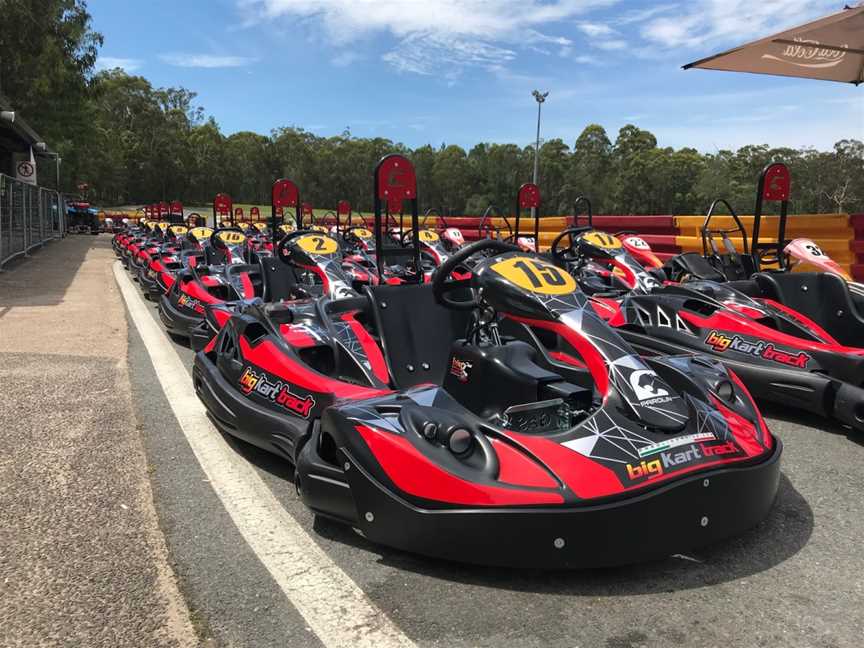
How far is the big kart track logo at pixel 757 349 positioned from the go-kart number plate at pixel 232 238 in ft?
21.9

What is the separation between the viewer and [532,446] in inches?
94.0

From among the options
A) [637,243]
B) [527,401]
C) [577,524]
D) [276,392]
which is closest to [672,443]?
[577,524]

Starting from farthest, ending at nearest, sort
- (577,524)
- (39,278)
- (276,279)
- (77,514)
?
(39,278)
(276,279)
(77,514)
(577,524)

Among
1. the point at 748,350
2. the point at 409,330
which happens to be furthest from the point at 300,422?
the point at 748,350

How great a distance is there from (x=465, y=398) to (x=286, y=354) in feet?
4.10

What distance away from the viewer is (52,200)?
86.4ft

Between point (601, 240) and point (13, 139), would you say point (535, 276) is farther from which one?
point (13, 139)

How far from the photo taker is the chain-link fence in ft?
48.0

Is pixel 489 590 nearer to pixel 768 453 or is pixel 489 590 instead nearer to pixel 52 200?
pixel 768 453

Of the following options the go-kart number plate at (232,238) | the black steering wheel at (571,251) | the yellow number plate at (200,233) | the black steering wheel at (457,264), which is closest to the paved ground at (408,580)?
the black steering wheel at (457,264)

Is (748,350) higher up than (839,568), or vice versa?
(748,350)

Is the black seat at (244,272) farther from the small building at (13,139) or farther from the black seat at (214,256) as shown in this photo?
the small building at (13,139)

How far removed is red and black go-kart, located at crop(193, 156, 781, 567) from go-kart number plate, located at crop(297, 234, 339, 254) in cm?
243

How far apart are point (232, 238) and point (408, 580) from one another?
312 inches
